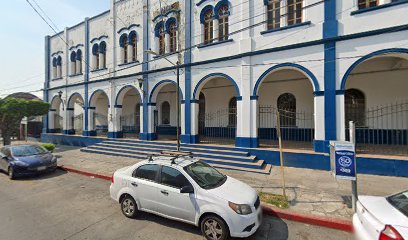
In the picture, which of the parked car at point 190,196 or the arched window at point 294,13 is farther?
the arched window at point 294,13

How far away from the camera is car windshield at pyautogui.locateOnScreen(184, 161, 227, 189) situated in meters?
4.40

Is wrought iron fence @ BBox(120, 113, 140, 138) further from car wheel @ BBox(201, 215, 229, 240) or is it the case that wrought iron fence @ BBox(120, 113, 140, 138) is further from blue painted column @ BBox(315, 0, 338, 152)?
A: car wheel @ BBox(201, 215, 229, 240)

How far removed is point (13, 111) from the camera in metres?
13.7

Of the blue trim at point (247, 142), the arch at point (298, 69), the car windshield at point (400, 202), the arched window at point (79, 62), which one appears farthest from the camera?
the arched window at point (79, 62)

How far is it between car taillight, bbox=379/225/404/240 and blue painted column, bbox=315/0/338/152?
6586 millimetres

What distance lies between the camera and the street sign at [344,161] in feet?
15.8

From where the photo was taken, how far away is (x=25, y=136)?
21891 millimetres

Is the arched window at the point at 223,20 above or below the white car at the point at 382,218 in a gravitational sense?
above

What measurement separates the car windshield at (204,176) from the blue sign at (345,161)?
8.71 feet

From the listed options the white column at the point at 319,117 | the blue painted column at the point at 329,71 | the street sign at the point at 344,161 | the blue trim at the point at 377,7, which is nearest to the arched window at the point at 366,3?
the blue trim at the point at 377,7

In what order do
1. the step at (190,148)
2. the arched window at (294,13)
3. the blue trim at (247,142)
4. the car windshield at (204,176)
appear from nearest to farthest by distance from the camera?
1. the car windshield at (204,176)
2. the arched window at (294,13)
3. the step at (190,148)
4. the blue trim at (247,142)

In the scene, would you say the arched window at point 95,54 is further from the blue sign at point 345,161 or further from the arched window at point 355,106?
the arched window at point 355,106

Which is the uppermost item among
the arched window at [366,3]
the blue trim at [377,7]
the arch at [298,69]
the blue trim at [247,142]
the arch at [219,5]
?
the arch at [219,5]

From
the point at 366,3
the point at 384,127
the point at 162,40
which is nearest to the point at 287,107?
the point at 384,127
